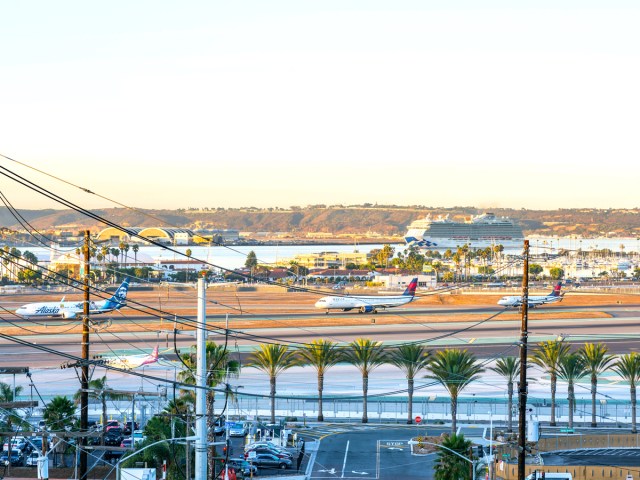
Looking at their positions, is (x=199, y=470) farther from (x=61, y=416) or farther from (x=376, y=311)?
(x=376, y=311)

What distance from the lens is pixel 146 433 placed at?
34.5 metres

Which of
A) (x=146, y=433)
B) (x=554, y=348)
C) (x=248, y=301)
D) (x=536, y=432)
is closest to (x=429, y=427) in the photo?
(x=554, y=348)

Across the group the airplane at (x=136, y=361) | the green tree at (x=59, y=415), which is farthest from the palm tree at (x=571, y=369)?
the green tree at (x=59, y=415)

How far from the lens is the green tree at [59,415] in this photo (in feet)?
123

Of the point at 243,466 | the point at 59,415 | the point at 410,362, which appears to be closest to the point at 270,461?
the point at 243,466

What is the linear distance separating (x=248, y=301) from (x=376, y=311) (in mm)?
27326

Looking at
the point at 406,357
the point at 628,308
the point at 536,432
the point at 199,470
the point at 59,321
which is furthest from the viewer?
the point at 628,308

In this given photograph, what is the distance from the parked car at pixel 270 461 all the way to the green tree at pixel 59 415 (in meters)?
6.89

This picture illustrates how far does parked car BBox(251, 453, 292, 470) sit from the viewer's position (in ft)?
128

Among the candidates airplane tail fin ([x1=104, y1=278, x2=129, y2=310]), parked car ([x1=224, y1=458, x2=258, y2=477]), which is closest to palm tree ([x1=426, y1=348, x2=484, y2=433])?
parked car ([x1=224, y1=458, x2=258, y2=477])

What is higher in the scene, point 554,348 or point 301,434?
point 554,348

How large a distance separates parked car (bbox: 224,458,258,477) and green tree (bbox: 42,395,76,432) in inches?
236

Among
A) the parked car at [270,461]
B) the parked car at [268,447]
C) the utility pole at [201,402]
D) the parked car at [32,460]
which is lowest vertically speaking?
the parked car at [270,461]

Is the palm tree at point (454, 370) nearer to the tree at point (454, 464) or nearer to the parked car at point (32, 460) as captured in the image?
the tree at point (454, 464)
